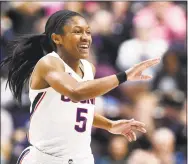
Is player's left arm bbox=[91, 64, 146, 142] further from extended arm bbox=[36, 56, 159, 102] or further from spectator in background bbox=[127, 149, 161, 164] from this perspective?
spectator in background bbox=[127, 149, 161, 164]

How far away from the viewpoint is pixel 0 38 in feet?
28.6

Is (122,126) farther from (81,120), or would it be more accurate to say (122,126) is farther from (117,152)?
(117,152)

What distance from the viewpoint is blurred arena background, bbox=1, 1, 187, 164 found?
7.92 metres

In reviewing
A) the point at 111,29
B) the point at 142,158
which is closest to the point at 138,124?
the point at 142,158

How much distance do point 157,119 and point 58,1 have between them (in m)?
2.42

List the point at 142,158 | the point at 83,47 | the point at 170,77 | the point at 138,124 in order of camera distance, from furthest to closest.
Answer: the point at 170,77 < the point at 142,158 < the point at 138,124 < the point at 83,47

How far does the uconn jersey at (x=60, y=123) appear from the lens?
468cm

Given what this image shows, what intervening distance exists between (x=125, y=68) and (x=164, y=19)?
1060mm

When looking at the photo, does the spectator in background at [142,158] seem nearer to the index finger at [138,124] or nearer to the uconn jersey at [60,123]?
the index finger at [138,124]

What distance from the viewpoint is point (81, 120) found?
4715 millimetres

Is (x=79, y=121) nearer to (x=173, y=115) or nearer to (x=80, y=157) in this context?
(x=80, y=157)

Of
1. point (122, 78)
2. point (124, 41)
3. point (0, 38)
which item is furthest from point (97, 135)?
point (122, 78)

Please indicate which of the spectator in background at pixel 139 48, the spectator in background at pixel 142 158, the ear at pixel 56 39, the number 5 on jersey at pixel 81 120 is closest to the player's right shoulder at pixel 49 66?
the ear at pixel 56 39

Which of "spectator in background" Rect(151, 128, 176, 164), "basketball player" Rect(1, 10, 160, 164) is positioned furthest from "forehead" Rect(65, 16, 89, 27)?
"spectator in background" Rect(151, 128, 176, 164)
